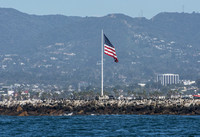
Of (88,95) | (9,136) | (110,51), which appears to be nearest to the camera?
(9,136)

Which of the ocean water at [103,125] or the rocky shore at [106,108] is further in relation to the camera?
the rocky shore at [106,108]

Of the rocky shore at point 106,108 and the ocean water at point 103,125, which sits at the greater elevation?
the rocky shore at point 106,108

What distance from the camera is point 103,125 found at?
6444 centimetres

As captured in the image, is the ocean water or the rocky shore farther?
the rocky shore

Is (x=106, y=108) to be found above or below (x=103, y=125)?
above

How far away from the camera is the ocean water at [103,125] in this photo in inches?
2304

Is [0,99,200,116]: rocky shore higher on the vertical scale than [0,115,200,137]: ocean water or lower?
higher

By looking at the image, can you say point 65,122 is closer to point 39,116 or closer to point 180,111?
point 39,116

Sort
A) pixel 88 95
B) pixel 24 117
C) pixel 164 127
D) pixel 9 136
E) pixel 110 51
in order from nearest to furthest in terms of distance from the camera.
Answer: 1. pixel 9 136
2. pixel 164 127
3. pixel 24 117
4. pixel 110 51
5. pixel 88 95

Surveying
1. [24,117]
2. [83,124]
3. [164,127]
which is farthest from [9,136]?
[24,117]

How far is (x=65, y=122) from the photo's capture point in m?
68.5

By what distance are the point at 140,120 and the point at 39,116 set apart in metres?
14.9

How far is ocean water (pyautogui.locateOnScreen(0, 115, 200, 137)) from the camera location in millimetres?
58531

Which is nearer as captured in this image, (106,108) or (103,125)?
(103,125)
